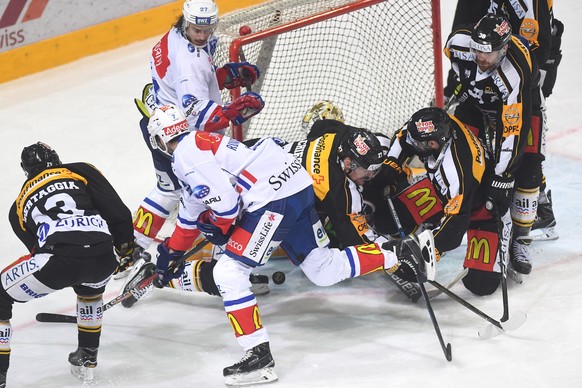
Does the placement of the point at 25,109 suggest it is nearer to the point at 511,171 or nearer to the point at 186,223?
the point at 186,223

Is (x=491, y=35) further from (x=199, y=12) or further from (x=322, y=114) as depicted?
(x=199, y=12)

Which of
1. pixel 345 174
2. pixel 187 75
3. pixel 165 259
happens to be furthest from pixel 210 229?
pixel 187 75

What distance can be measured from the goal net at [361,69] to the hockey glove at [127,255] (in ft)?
3.52

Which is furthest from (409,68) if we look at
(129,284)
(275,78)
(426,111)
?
(129,284)

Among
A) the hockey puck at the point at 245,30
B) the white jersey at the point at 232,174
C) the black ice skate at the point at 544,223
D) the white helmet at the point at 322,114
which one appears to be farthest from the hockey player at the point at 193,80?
the black ice skate at the point at 544,223

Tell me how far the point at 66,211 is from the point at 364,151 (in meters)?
1.26

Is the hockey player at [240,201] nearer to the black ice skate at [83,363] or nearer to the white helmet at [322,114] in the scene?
the black ice skate at [83,363]

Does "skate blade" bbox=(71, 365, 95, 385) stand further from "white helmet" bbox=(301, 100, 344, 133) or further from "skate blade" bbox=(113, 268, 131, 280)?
"white helmet" bbox=(301, 100, 344, 133)

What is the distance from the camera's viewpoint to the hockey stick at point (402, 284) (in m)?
4.80

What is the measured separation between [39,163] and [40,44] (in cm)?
369

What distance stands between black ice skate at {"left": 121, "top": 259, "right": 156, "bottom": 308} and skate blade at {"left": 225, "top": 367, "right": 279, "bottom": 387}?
0.81m

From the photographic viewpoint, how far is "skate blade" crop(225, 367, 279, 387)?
4.19 meters

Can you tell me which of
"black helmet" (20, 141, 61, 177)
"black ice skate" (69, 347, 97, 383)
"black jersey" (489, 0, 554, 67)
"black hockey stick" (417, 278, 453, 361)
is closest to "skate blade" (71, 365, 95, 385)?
"black ice skate" (69, 347, 97, 383)

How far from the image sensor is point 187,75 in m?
4.82
